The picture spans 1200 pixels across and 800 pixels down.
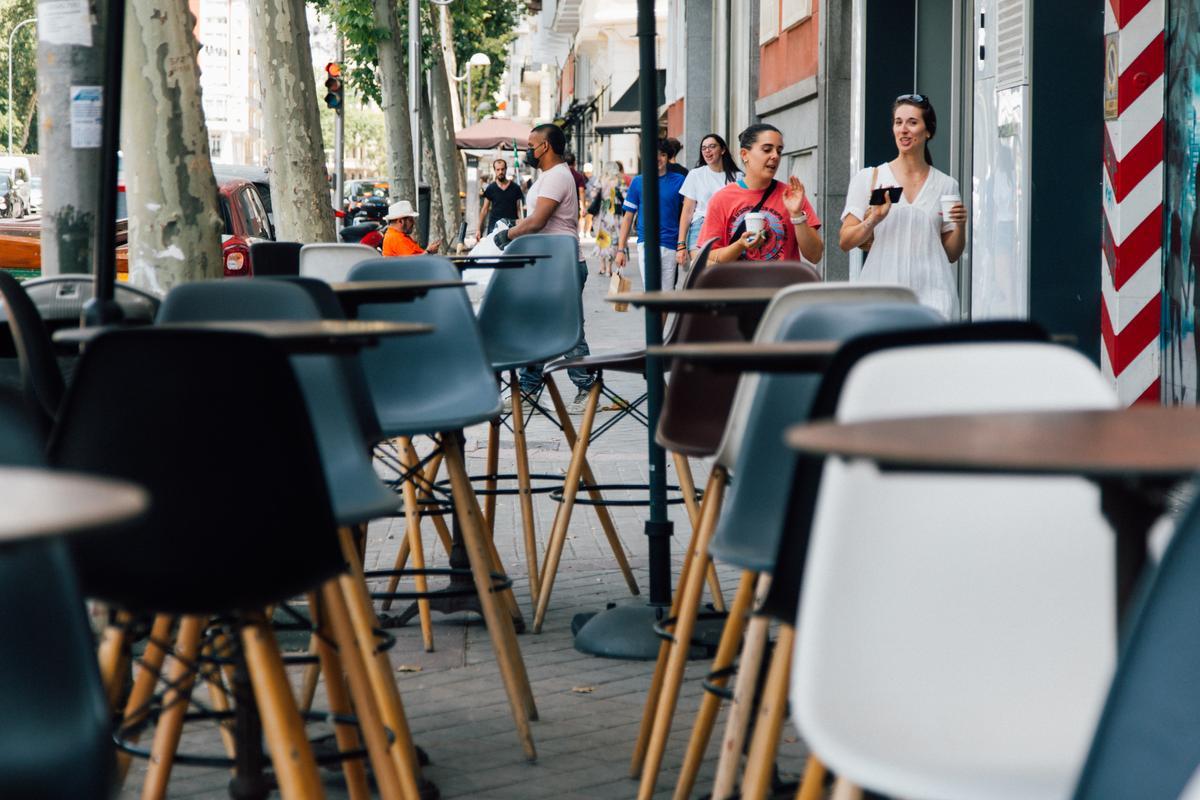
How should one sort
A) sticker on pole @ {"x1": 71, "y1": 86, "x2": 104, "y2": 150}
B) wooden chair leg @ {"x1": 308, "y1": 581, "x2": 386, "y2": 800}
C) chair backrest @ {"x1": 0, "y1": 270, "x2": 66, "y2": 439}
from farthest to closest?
sticker on pole @ {"x1": 71, "y1": 86, "x2": 104, "y2": 150}
chair backrest @ {"x1": 0, "y1": 270, "x2": 66, "y2": 439}
wooden chair leg @ {"x1": 308, "y1": 581, "x2": 386, "y2": 800}

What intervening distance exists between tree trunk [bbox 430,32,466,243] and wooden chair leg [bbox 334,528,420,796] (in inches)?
1345

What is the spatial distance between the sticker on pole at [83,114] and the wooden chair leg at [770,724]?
11.8 feet

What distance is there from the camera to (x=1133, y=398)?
8.72 m

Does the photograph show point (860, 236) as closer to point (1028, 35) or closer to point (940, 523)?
point (1028, 35)

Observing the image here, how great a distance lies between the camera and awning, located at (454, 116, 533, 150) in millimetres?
42844

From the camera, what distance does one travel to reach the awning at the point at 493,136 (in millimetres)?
42844

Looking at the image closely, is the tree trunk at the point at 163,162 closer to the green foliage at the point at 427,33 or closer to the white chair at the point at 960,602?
the white chair at the point at 960,602

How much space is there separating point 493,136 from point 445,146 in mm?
3482

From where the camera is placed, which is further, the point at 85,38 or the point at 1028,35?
the point at 1028,35

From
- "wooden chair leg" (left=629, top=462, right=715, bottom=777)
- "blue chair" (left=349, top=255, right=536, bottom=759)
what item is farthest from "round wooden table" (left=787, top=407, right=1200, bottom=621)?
"blue chair" (left=349, top=255, right=536, bottom=759)

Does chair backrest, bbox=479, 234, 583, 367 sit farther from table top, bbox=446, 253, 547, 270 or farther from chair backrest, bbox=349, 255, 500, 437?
chair backrest, bbox=349, 255, 500, 437

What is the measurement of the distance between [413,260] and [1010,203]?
15.4ft

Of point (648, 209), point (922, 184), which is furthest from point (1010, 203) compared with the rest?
point (648, 209)

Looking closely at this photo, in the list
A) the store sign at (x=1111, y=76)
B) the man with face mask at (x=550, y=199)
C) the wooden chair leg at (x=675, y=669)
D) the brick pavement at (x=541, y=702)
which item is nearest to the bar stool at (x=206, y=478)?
the wooden chair leg at (x=675, y=669)
